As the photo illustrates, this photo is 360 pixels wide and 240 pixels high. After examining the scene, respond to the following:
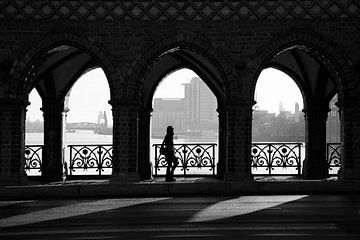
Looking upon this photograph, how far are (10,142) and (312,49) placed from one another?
→ 8527 millimetres

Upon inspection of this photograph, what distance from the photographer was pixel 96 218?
25.5 ft

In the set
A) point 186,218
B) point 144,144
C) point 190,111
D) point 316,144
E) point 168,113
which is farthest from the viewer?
point 190,111

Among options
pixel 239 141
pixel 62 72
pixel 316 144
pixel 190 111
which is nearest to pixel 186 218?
pixel 239 141

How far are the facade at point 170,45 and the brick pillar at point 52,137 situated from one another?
9.47 feet

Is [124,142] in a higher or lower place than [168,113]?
lower

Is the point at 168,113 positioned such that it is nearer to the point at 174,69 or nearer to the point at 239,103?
the point at 174,69

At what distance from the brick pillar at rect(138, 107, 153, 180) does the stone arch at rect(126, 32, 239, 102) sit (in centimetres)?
314

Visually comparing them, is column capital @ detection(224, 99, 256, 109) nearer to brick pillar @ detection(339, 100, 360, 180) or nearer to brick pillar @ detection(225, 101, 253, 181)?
brick pillar @ detection(225, 101, 253, 181)

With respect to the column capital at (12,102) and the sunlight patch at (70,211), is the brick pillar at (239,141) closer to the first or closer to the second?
the sunlight patch at (70,211)

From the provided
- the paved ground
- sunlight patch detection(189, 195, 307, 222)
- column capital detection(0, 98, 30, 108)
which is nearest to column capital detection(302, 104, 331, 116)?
the paved ground

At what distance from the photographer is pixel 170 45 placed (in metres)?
11.7

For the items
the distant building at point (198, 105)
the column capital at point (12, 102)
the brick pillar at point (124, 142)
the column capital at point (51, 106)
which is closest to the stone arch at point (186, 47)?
the brick pillar at point (124, 142)

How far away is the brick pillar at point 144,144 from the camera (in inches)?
571

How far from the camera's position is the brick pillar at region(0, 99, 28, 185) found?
11523 millimetres
